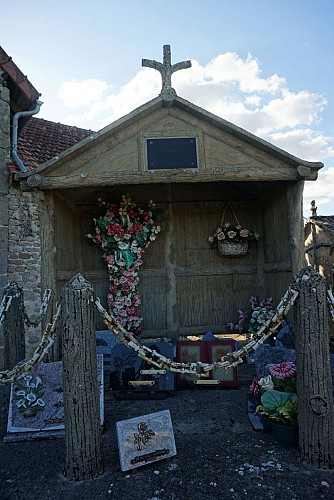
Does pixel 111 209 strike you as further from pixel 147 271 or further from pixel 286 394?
pixel 286 394

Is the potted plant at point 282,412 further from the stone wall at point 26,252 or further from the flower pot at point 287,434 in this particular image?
the stone wall at point 26,252

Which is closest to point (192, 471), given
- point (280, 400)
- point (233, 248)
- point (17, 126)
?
point (280, 400)

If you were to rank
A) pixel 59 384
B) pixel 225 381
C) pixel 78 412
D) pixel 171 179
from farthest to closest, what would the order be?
pixel 171 179
pixel 225 381
pixel 59 384
pixel 78 412

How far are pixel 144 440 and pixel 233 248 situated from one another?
4795mm

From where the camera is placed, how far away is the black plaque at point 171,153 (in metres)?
5.89

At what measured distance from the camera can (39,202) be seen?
5941mm

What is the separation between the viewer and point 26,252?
19.6ft

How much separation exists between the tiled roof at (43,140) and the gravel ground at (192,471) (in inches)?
185

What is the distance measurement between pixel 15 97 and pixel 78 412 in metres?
5.84

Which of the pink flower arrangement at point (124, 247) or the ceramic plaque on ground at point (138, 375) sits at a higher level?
the pink flower arrangement at point (124, 247)

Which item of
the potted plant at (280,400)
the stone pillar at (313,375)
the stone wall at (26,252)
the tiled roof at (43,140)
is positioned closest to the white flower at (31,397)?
the stone wall at (26,252)

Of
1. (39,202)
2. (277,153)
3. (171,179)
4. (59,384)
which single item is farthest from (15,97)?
(59,384)

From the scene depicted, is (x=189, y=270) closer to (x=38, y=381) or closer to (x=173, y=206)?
(x=173, y=206)

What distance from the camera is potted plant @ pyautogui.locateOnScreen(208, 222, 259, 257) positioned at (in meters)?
7.44
